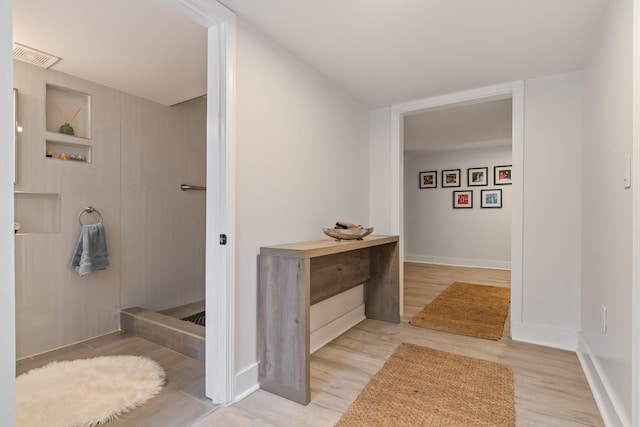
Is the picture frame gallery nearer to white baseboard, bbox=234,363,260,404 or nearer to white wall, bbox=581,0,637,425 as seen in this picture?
white wall, bbox=581,0,637,425

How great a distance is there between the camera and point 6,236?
2.80 feet

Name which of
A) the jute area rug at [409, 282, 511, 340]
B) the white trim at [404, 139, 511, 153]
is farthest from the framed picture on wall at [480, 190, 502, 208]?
the jute area rug at [409, 282, 511, 340]

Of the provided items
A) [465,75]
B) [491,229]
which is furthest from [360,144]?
[491,229]

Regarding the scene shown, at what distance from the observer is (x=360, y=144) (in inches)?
124

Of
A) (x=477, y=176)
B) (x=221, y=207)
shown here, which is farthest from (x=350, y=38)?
(x=477, y=176)

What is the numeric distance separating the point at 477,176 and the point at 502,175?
0.40 m

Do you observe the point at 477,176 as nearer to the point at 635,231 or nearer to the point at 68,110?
the point at 635,231

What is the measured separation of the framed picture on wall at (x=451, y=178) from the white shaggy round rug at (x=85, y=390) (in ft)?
18.6

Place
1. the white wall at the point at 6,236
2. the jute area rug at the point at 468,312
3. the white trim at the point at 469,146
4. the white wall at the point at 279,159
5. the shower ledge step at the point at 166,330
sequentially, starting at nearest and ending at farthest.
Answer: the white wall at the point at 6,236 < the white wall at the point at 279,159 < the shower ledge step at the point at 166,330 < the jute area rug at the point at 468,312 < the white trim at the point at 469,146

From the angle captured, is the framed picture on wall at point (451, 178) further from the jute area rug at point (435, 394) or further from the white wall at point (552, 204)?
the jute area rug at point (435, 394)

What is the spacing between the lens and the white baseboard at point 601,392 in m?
1.41

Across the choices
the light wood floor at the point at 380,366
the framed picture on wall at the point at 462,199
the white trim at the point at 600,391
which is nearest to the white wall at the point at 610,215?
the white trim at the point at 600,391

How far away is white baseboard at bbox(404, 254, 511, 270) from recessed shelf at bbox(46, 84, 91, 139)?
571cm

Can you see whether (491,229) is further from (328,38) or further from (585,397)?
(328,38)
